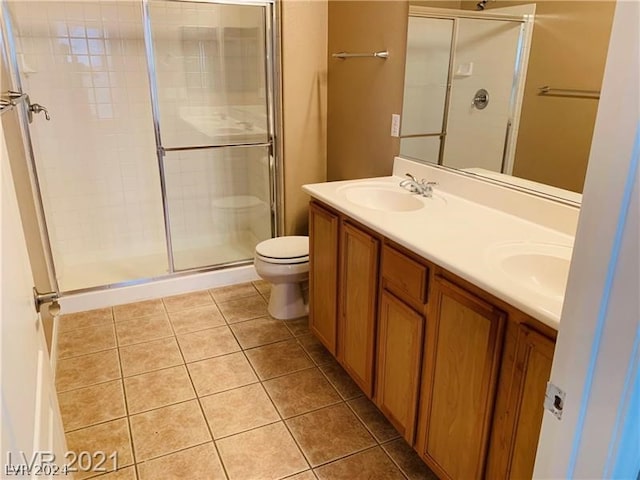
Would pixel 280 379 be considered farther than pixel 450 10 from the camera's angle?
Yes

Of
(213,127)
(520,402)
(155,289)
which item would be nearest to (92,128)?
(213,127)

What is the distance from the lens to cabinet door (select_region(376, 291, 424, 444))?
5.61 ft

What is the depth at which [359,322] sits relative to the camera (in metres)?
2.08

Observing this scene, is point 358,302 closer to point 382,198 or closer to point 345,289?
point 345,289

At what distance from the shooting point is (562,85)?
172cm

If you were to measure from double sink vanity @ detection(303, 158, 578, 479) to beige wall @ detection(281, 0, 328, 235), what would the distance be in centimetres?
99

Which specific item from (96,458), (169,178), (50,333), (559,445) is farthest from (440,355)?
(169,178)

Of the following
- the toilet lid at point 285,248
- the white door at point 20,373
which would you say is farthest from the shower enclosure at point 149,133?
the white door at point 20,373

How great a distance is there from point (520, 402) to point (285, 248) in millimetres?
1814

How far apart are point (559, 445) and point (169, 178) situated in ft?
11.1

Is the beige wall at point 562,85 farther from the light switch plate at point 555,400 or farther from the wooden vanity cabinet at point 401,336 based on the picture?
the light switch plate at point 555,400

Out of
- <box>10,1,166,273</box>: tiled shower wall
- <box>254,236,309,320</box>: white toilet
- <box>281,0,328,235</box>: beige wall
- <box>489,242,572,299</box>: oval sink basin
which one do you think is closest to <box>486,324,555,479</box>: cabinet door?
<box>489,242,572,299</box>: oval sink basin

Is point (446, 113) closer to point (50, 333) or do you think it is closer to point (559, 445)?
point (559, 445)

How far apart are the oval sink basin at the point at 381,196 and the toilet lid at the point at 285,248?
22.5 inches
